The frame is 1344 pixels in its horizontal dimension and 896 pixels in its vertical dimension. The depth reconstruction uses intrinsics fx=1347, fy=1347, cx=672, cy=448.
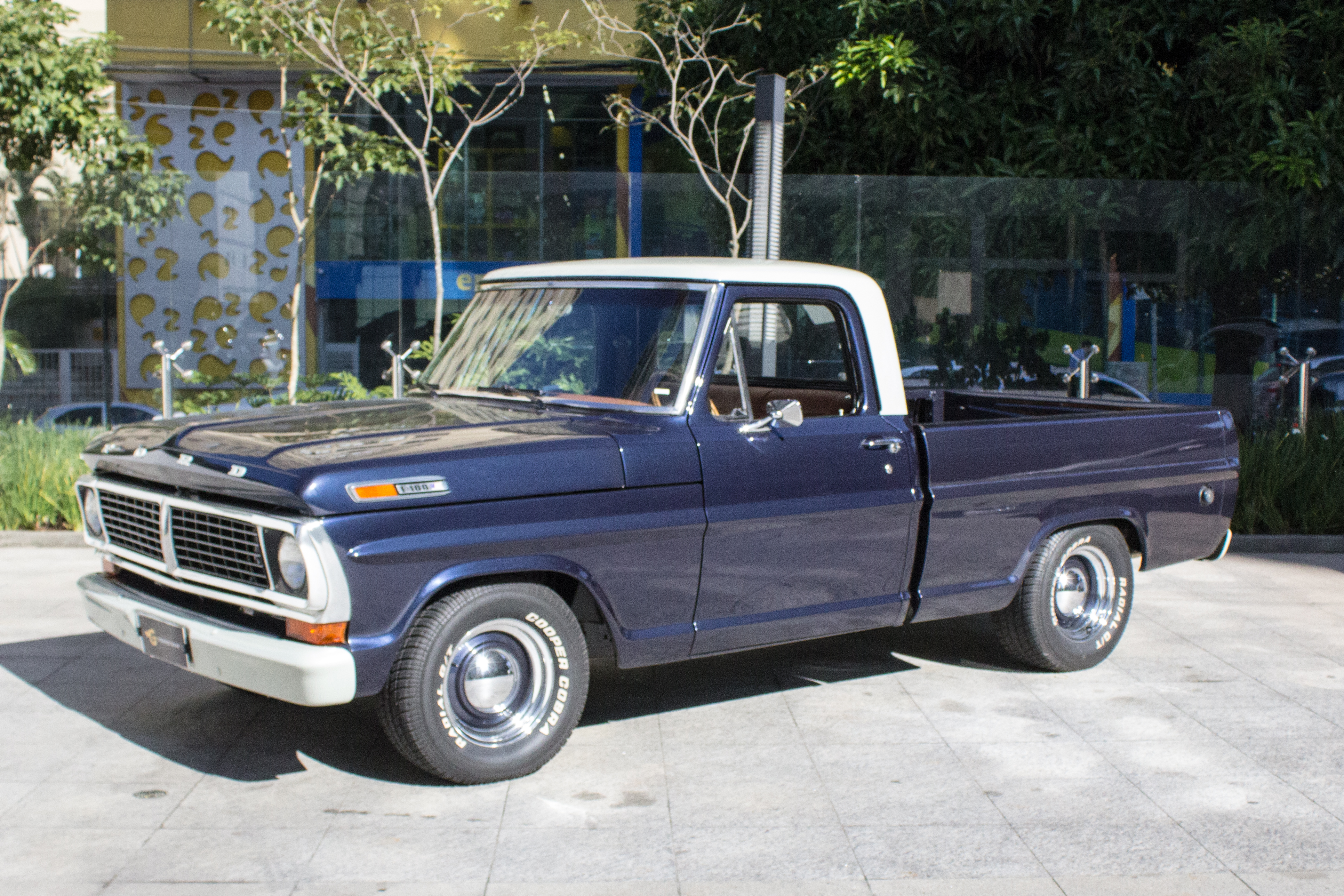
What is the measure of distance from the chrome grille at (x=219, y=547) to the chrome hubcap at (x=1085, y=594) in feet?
12.9

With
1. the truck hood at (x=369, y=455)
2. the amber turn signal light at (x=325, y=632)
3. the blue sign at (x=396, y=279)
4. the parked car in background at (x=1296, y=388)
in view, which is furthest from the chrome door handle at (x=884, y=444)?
the parked car in background at (x=1296, y=388)

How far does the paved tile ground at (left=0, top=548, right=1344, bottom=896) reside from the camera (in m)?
4.28

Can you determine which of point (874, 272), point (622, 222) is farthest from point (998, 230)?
point (622, 222)

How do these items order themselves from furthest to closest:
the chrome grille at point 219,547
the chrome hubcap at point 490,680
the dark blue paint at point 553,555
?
the chrome hubcap at point 490,680 → the chrome grille at point 219,547 → the dark blue paint at point 553,555

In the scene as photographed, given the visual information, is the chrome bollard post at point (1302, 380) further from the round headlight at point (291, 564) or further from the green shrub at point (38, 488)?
the green shrub at point (38, 488)

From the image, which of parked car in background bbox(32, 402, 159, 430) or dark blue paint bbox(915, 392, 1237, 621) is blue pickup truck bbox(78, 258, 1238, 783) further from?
parked car in background bbox(32, 402, 159, 430)

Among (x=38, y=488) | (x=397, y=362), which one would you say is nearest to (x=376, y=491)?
(x=38, y=488)

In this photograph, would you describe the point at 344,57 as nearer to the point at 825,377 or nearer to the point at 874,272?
the point at 874,272

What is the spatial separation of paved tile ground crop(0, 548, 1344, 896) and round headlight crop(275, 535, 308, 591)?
0.85m

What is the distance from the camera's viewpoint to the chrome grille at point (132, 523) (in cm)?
516

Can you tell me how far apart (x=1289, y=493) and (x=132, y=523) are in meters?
9.09

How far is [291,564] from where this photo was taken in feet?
14.8

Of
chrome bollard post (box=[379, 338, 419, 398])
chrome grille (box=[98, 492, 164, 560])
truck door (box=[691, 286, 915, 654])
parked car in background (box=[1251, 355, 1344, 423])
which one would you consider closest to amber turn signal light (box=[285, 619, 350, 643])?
chrome grille (box=[98, 492, 164, 560])

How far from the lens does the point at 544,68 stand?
20625 mm
